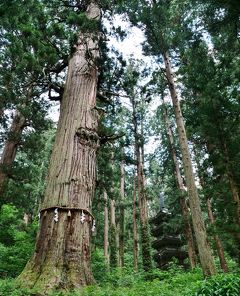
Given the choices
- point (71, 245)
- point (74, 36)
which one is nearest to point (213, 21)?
point (74, 36)

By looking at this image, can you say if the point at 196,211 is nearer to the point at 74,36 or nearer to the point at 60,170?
the point at 60,170

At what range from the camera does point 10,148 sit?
12.2 meters

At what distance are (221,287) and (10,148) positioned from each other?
395 inches

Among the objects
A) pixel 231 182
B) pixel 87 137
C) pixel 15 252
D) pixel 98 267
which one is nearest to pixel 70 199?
pixel 87 137

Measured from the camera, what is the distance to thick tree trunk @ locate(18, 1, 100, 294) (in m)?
4.27

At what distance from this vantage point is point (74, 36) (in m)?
7.04

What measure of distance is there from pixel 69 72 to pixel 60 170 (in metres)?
2.74

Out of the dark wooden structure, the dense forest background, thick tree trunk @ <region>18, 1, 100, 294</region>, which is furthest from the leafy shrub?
the dark wooden structure

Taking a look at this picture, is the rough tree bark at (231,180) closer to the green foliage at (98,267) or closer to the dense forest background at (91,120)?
the dense forest background at (91,120)


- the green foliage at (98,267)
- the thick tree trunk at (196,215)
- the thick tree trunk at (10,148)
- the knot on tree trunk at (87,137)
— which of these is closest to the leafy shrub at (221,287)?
the thick tree trunk at (196,215)

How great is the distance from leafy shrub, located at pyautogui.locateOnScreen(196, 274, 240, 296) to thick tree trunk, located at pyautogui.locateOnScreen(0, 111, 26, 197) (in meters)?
9.17

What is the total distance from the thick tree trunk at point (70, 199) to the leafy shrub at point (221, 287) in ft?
5.17

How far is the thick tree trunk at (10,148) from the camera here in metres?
11.7

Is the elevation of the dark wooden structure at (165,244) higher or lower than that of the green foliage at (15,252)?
higher
